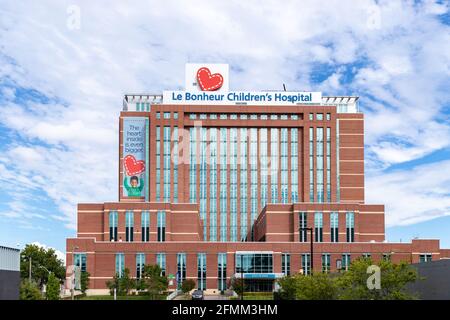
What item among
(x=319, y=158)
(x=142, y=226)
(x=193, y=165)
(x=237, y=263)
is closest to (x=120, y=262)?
(x=142, y=226)

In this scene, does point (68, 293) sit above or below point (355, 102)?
below

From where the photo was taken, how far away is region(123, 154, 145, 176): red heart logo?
426ft

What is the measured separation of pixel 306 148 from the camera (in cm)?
13050

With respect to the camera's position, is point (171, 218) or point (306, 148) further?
point (306, 148)

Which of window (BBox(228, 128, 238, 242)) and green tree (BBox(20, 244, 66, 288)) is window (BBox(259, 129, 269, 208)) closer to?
window (BBox(228, 128, 238, 242))

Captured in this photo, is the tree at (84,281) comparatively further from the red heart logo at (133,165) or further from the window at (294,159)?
the window at (294,159)

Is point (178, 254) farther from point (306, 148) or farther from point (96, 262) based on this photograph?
point (306, 148)

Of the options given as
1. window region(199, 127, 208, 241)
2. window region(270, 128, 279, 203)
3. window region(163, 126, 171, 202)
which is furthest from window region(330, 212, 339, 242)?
window region(163, 126, 171, 202)
